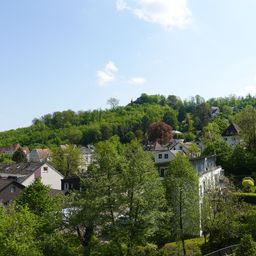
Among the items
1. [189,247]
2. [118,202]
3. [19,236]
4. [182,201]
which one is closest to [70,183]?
[189,247]

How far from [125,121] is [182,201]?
120022 millimetres

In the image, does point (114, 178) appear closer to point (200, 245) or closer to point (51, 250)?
point (51, 250)

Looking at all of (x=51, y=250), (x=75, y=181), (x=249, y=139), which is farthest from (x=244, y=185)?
(x=51, y=250)

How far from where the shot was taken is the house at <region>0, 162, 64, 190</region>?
2331 inches

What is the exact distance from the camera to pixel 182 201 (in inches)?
1139

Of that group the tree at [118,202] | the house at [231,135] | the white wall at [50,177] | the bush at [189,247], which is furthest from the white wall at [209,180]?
the house at [231,135]

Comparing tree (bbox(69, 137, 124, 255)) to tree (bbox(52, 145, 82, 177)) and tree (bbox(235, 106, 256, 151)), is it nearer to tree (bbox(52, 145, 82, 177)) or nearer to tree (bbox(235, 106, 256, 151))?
tree (bbox(235, 106, 256, 151))

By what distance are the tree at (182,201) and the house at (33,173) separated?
32.5 meters

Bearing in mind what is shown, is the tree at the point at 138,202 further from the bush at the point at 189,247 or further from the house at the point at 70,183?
the house at the point at 70,183

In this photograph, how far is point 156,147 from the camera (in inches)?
3676

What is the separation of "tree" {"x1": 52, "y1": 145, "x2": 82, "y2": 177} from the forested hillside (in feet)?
149

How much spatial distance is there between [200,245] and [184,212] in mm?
3371

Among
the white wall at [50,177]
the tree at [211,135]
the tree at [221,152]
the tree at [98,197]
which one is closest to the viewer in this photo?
the tree at [98,197]

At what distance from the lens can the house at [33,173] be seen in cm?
5922
